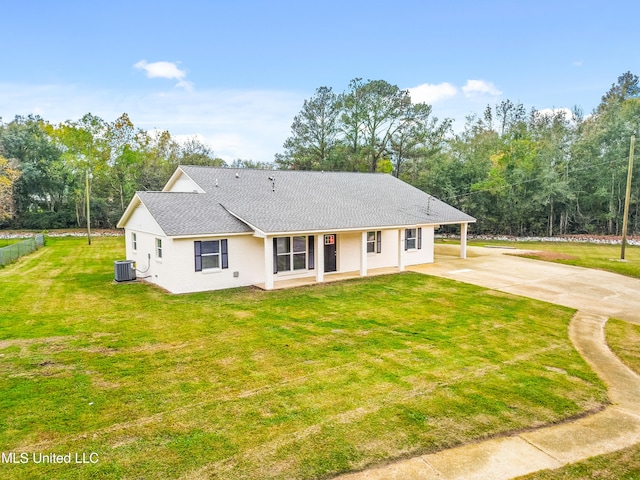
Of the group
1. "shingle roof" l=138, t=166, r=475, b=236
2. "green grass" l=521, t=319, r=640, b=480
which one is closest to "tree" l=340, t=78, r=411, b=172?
"shingle roof" l=138, t=166, r=475, b=236

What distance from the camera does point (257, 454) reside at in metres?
4.75

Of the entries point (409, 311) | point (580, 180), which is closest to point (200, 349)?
point (409, 311)

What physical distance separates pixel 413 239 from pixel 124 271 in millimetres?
13195

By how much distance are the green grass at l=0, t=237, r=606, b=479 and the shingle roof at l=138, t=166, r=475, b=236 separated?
3070 millimetres

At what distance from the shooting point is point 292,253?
1587 cm

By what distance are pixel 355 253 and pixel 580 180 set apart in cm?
2519

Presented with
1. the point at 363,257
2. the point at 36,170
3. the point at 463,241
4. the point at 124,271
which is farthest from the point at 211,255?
the point at 36,170

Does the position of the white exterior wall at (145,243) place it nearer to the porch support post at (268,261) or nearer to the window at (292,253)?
the porch support post at (268,261)

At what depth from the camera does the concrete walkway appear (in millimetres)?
4562

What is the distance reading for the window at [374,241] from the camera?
1827cm

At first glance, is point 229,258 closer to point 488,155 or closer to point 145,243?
point 145,243

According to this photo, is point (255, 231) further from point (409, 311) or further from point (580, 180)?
point (580, 180)

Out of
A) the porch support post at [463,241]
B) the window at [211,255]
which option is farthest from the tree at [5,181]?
the porch support post at [463,241]

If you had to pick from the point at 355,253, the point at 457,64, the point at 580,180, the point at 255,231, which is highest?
the point at 457,64
